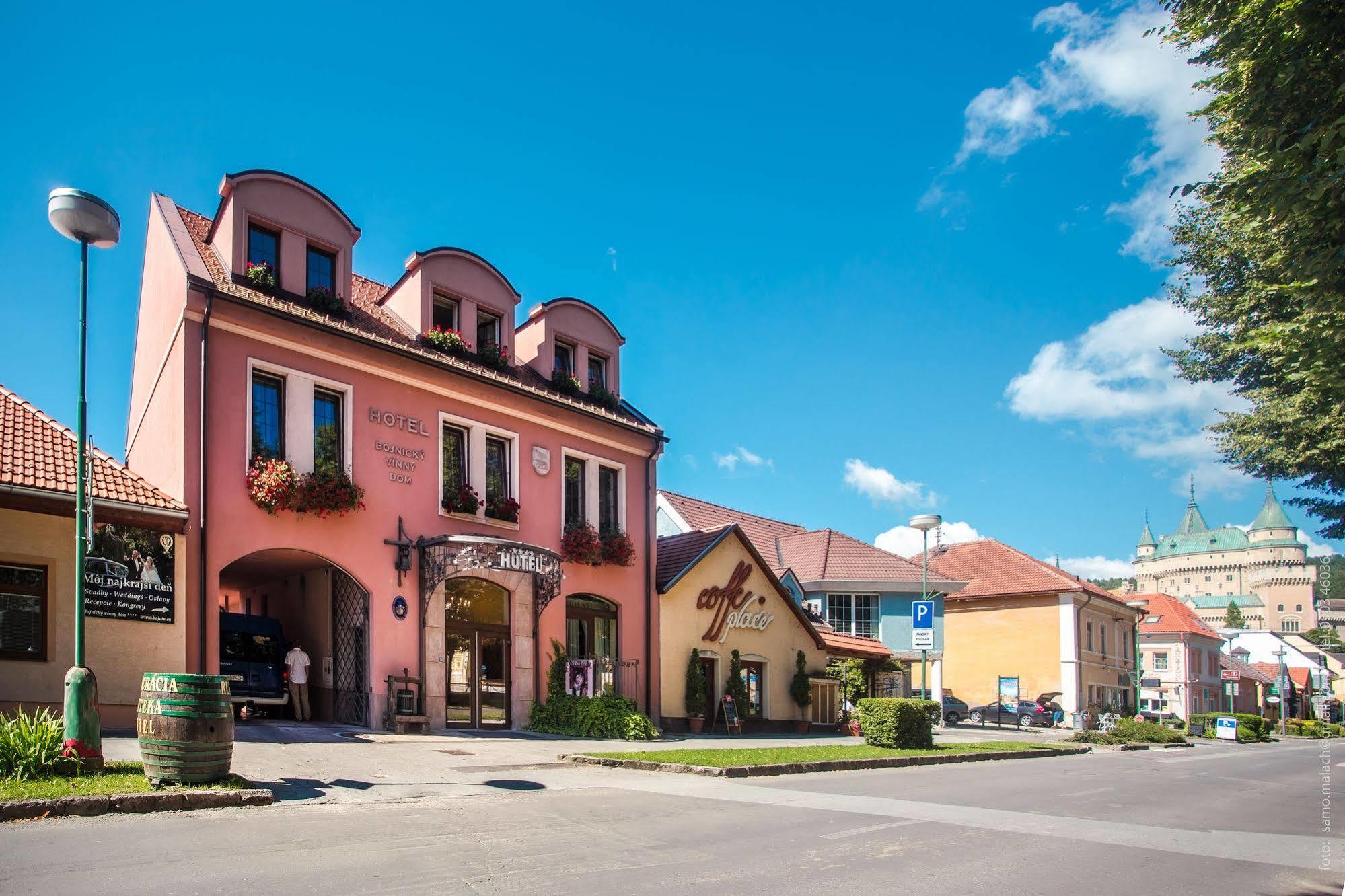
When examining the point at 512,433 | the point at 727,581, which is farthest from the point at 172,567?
the point at 727,581

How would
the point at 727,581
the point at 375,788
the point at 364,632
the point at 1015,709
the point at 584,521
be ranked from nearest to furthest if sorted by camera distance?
the point at 375,788 < the point at 364,632 < the point at 584,521 < the point at 727,581 < the point at 1015,709

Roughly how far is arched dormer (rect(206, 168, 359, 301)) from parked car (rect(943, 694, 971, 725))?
33.7 metres

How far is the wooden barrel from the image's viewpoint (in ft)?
32.2

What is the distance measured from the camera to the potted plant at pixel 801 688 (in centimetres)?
2888

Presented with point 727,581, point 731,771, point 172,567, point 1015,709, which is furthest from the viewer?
point 1015,709

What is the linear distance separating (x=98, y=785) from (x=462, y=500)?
36.4 feet

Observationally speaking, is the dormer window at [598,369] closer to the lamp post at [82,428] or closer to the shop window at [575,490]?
the shop window at [575,490]

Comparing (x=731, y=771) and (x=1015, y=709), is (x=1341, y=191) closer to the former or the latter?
(x=731, y=771)

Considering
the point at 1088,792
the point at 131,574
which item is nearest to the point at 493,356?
the point at 131,574

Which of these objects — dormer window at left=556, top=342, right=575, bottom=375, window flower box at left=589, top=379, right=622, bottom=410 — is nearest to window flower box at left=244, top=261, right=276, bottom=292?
dormer window at left=556, top=342, right=575, bottom=375

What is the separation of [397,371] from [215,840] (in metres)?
12.6

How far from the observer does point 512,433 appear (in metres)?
21.9

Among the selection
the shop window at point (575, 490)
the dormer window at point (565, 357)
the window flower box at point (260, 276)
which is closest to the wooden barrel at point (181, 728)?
the window flower box at point (260, 276)

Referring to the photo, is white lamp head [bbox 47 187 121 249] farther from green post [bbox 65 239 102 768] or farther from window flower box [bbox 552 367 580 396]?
window flower box [bbox 552 367 580 396]
